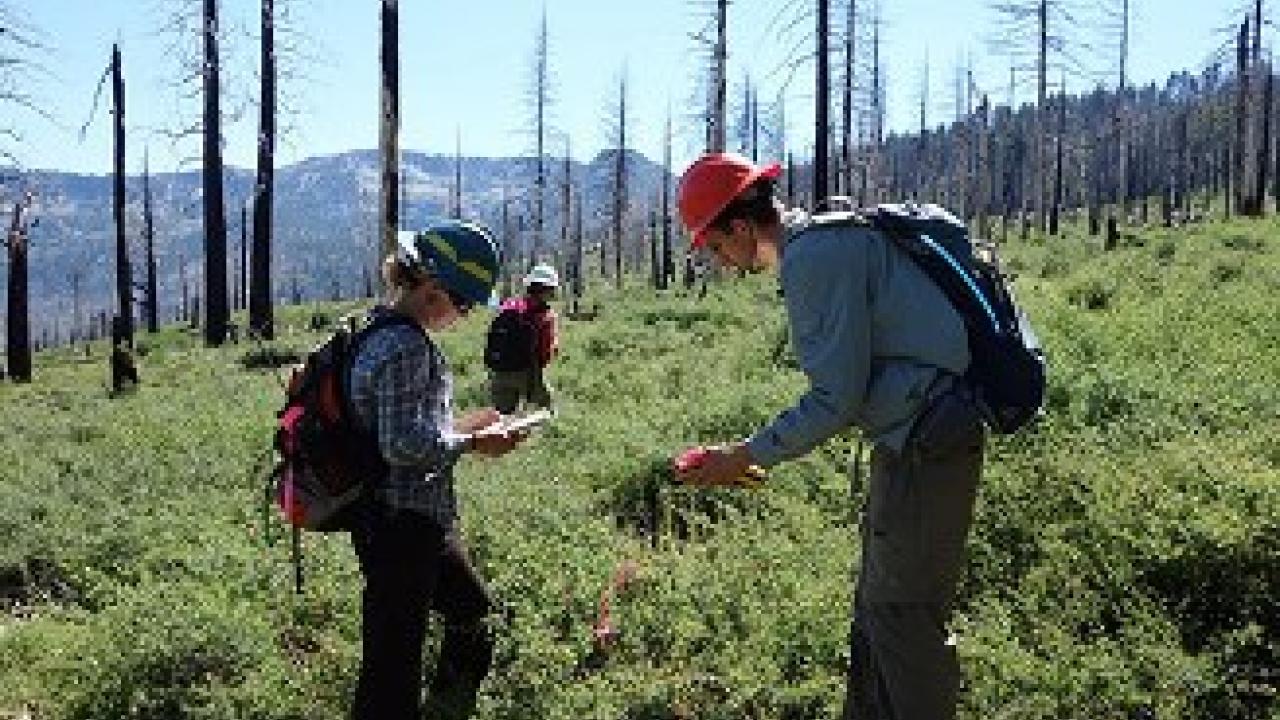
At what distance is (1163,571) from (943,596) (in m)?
2.19

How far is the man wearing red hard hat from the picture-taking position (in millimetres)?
3885

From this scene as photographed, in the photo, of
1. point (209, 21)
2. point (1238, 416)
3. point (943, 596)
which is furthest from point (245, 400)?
point (209, 21)

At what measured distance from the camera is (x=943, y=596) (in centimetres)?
427

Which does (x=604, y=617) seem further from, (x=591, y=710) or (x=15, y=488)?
(x=15, y=488)

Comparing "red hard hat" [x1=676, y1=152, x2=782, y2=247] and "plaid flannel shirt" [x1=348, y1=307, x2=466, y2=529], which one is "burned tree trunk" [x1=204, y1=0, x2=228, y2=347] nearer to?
"plaid flannel shirt" [x1=348, y1=307, x2=466, y2=529]

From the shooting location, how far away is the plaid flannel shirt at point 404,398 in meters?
4.71

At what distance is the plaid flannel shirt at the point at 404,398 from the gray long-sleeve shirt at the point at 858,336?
126 centimetres

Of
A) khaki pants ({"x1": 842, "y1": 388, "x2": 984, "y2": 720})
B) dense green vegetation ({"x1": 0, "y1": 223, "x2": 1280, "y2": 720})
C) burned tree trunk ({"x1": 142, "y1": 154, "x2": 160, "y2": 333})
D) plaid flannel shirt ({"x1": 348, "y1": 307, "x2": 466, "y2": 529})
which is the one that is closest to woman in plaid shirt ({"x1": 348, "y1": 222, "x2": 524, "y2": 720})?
plaid flannel shirt ({"x1": 348, "y1": 307, "x2": 466, "y2": 529})

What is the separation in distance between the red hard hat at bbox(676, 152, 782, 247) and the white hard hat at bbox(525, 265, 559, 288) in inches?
279

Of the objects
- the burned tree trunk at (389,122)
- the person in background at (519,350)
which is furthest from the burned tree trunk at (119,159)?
the person in background at (519,350)

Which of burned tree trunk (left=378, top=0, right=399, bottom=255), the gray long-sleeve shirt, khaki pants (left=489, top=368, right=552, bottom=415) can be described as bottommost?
khaki pants (left=489, top=368, right=552, bottom=415)

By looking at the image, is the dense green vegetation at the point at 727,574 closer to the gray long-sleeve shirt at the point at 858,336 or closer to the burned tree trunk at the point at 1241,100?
the gray long-sleeve shirt at the point at 858,336

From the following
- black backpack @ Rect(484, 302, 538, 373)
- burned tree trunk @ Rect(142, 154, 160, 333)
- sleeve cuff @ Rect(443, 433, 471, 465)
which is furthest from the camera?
burned tree trunk @ Rect(142, 154, 160, 333)

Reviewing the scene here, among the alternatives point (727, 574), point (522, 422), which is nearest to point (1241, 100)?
point (727, 574)
